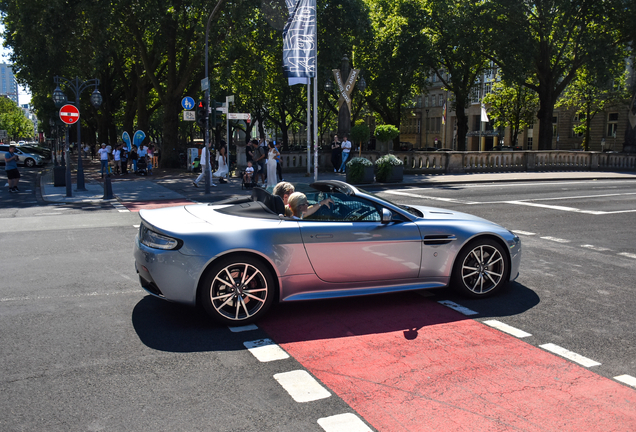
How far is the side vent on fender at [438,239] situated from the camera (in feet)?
19.3

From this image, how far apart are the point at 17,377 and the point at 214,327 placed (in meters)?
1.66

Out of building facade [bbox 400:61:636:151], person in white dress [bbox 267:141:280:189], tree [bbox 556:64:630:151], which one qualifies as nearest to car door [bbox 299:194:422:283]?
person in white dress [bbox 267:141:280:189]

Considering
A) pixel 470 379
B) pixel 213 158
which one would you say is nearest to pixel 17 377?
pixel 470 379

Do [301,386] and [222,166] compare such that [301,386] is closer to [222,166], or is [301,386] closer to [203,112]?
[203,112]

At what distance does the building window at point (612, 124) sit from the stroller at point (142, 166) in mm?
44702

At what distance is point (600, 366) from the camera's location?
4.37 m

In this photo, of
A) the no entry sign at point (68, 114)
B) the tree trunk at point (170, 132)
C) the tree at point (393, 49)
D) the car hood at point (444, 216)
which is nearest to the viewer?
the car hood at point (444, 216)

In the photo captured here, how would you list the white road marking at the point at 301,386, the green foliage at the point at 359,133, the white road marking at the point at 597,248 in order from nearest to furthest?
the white road marking at the point at 301,386
the white road marking at the point at 597,248
the green foliage at the point at 359,133

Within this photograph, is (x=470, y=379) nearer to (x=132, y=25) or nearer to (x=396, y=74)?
(x=132, y=25)

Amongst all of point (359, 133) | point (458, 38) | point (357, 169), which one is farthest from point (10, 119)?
point (357, 169)

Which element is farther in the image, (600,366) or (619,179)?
(619,179)

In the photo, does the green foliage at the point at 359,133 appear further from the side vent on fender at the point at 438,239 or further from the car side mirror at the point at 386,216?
the car side mirror at the point at 386,216

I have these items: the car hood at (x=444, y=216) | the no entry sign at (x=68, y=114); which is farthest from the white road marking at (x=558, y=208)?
the no entry sign at (x=68, y=114)

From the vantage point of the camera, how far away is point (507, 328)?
528cm
